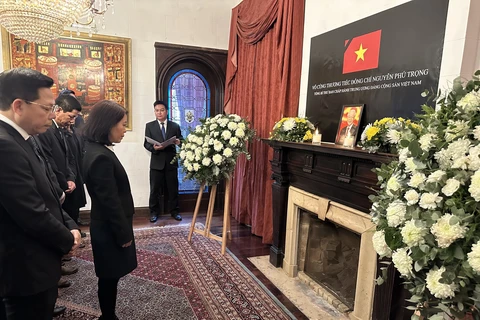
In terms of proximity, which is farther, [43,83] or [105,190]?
[105,190]

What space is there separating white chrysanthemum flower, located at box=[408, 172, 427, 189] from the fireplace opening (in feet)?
4.53

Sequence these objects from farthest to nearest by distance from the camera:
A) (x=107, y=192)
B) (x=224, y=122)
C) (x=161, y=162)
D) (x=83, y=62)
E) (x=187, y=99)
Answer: (x=187, y=99), (x=161, y=162), (x=83, y=62), (x=224, y=122), (x=107, y=192)

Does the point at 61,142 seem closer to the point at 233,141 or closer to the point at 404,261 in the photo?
the point at 233,141

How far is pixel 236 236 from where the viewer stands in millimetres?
3891

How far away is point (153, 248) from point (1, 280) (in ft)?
7.39

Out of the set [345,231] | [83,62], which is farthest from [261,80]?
[83,62]

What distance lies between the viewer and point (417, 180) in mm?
1058

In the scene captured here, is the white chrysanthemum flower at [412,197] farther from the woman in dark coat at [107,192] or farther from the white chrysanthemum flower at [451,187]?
the woman in dark coat at [107,192]

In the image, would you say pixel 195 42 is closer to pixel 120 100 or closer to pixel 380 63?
pixel 120 100

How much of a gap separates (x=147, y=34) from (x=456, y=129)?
14.3 feet

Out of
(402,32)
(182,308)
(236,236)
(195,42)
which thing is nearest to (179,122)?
(195,42)

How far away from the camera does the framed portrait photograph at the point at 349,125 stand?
7.75 ft

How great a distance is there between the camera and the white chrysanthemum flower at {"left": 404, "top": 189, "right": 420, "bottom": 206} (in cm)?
105

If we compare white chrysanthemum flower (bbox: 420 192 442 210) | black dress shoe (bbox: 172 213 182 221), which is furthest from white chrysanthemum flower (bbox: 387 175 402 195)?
black dress shoe (bbox: 172 213 182 221)
